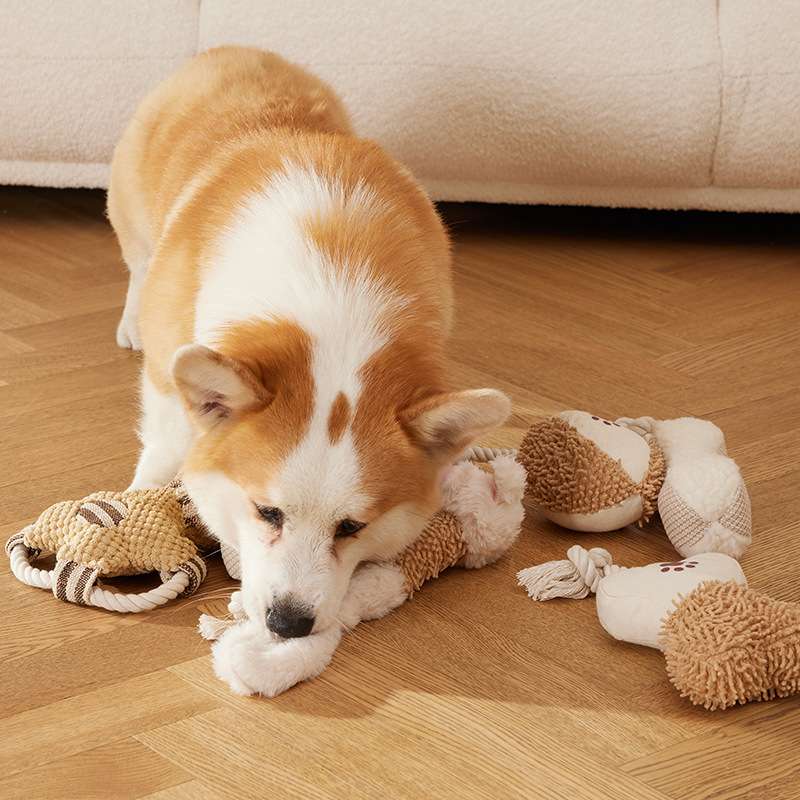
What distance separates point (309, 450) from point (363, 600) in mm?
271

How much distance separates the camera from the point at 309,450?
4.62 ft

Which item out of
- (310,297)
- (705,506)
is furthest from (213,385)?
(705,506)

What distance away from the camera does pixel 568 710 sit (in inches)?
56.3

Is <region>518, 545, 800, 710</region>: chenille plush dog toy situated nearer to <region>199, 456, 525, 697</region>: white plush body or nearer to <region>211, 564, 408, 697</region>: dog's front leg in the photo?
<region>199, 456, 525, 697</region>: white plush body

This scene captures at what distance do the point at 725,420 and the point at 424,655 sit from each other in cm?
88

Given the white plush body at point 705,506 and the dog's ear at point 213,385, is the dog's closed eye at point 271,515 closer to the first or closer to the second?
the dog's ear at point 213,385

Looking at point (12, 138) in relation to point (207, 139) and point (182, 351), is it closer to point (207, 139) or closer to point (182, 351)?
point (207, 139)

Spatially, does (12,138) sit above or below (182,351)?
below

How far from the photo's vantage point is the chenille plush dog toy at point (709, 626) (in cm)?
141

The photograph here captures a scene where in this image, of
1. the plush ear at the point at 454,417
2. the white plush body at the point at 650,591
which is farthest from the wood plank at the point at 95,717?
the white plush body at the point at 650,591

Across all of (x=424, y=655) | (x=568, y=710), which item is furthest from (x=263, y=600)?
(x=568, y=710)

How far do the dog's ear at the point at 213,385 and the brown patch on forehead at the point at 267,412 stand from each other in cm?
1

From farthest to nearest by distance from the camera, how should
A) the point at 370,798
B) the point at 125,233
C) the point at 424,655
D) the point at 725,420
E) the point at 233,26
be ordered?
1. the point at 233,26
2. the point at 125,233
3. the point at 725,420
4. the point at 424,655
5. the point at 370,798

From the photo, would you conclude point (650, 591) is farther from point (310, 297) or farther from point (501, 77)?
point (501, 77)
